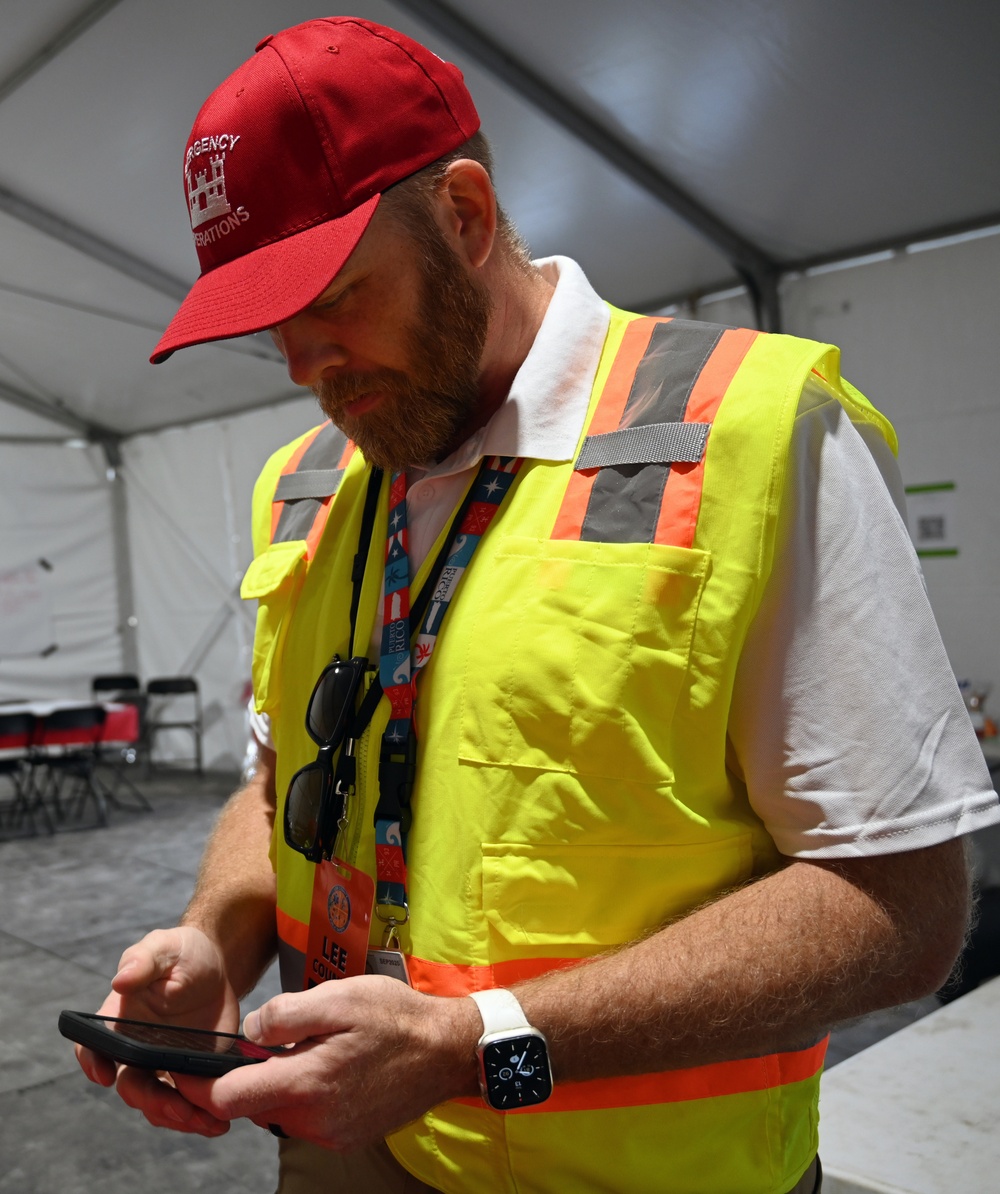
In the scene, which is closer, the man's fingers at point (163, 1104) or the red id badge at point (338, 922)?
the man's fingers at point (163, 1104)

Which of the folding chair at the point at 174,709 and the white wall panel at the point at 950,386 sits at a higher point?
the white wall panel at the point at 950,386

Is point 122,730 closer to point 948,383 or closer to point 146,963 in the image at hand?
point 948,383

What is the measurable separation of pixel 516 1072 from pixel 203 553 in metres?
9.39

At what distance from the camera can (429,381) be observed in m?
1.08

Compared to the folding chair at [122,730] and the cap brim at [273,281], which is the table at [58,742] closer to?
the folding chair at [122,730]

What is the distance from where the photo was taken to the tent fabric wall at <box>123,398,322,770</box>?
30.4 ft

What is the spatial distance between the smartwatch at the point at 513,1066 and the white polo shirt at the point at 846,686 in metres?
0.26

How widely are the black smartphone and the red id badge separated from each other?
0.11 m

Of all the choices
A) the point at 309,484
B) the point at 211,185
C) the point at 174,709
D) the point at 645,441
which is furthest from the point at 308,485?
the point at 174,709

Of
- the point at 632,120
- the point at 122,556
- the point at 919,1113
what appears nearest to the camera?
the point at 919,1113

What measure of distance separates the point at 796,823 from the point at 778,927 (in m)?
0.08

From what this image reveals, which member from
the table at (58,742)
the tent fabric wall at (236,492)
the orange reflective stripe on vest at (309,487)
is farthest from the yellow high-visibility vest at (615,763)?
the table at (58,742)

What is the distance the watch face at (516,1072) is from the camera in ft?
2.70

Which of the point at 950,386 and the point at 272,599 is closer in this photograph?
the point at 272,599
